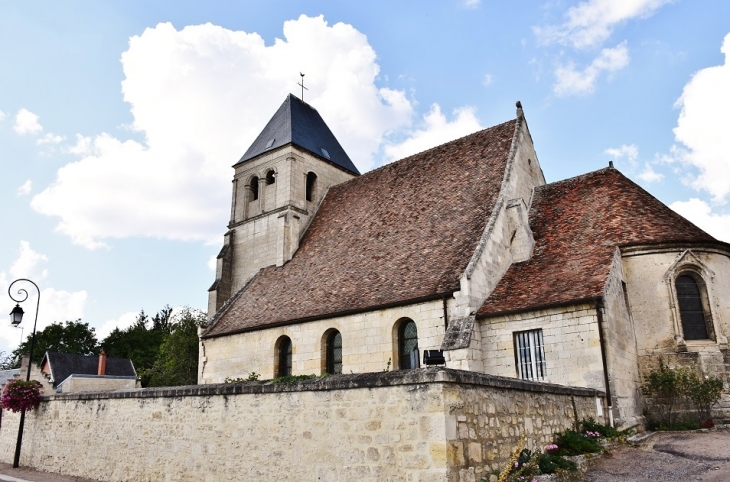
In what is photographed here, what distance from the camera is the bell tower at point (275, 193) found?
70.8ft

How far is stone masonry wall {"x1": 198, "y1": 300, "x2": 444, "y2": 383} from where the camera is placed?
14375mm

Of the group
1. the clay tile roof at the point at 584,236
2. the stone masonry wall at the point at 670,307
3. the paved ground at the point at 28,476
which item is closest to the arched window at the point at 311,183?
the clay tile roof at the point at 584,236

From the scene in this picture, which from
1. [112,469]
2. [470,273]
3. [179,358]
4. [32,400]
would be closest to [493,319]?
[470,273]

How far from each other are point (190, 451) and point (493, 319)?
24.6 feet

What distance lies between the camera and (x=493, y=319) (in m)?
13.7

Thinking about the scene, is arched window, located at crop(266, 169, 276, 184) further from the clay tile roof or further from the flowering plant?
the flowering plant

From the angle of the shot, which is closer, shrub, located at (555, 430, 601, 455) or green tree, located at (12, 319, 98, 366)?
A: shrub, located at (555, 430, 601, 455)

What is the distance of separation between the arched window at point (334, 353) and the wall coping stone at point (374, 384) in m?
6.30

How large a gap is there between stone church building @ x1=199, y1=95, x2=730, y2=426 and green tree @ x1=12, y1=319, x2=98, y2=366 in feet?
156

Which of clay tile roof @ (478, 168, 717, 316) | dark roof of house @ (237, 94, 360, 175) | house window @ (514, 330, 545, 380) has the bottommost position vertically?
house window @ (514, 330, 545, 380)

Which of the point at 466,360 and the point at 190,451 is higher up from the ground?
the point at 466,360

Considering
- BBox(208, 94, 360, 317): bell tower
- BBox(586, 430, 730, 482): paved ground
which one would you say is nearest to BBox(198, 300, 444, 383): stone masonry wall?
BBox(208, 94, 360, 317): bell tower

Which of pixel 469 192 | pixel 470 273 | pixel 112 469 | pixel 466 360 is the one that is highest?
pixel 469 192

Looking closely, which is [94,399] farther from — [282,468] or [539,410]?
[539,410]
